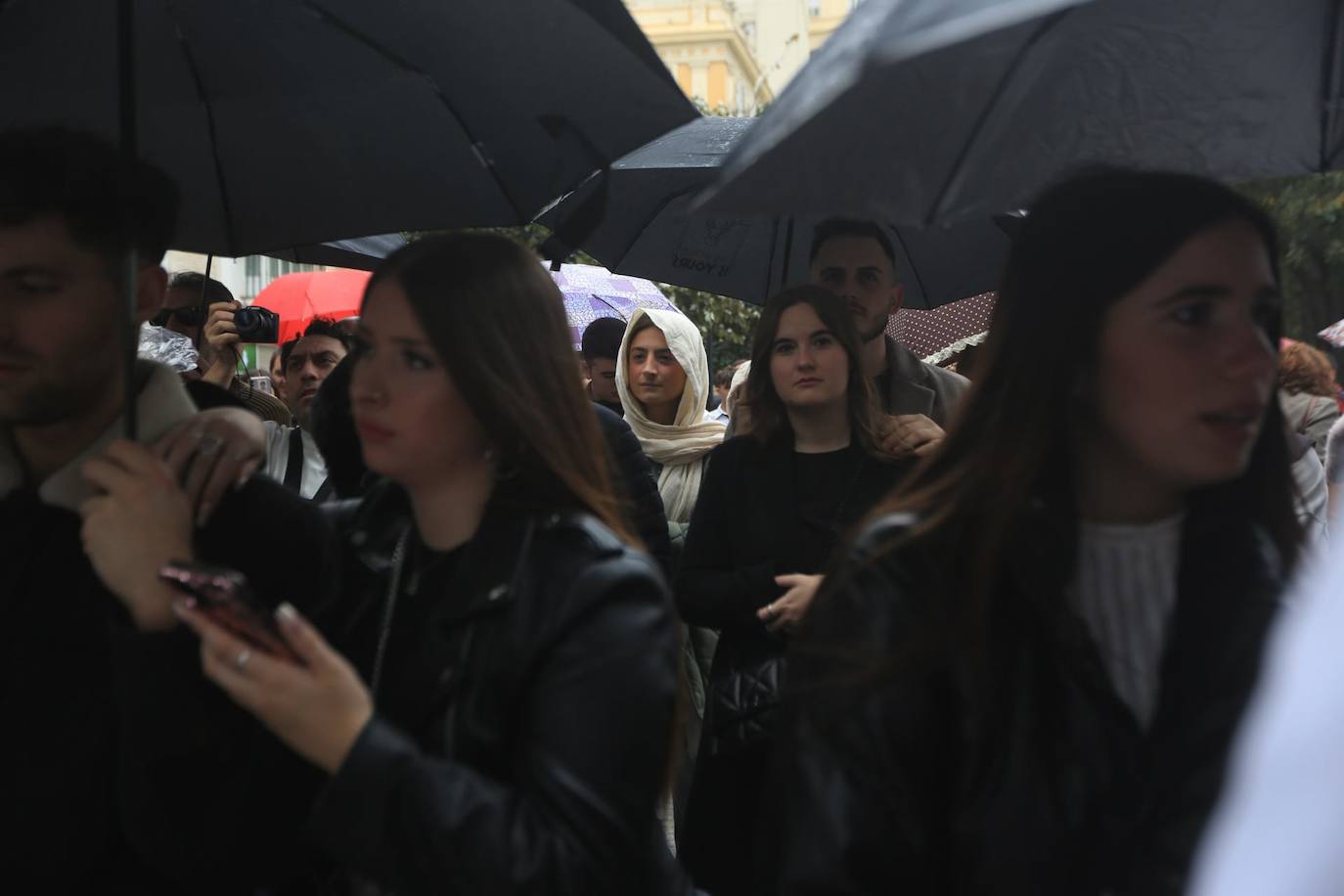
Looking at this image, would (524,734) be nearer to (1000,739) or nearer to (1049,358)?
(1000,739)

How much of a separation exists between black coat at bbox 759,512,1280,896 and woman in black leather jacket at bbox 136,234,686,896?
292 mm

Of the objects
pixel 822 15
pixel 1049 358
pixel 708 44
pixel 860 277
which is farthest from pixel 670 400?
pixel 822 15

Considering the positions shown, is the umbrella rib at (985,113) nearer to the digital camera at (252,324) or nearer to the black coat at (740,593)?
the black coat at (740,593)

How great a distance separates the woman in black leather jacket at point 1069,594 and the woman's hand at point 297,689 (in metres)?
0.59

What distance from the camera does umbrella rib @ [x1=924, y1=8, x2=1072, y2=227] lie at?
2496mm

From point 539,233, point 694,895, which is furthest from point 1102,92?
point 539,233

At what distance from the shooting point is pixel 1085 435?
6.51 feet

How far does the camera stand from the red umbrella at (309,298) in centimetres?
898

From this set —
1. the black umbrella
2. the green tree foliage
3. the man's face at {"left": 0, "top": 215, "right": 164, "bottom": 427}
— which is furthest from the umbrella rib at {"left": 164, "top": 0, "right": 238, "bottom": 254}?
the green tree foliage

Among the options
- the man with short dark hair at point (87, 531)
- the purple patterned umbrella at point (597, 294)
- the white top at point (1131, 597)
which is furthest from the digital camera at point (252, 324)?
the white top at point (1131, 597)

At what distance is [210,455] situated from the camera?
2.34 m

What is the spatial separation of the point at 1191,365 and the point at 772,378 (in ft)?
8.70

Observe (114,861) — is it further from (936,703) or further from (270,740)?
(936,703)

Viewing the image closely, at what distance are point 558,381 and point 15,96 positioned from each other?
1703 mm
